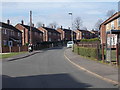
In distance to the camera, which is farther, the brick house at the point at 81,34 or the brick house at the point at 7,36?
the brick house at the point at 81,34

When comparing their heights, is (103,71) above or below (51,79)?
above

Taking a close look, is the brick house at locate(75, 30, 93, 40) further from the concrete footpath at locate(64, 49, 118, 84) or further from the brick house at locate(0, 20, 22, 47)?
the concrete footpath at locate(64, 49, 118, 84)

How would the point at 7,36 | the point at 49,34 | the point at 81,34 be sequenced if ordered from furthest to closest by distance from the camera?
the point at 81,34
the point at 49,34
the point at 7,36

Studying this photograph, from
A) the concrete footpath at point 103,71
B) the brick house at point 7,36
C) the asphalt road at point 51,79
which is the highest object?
the brick house at point 7,36

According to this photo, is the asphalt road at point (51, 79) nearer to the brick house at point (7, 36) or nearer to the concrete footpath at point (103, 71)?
the concrete footpath at point (103, 71)

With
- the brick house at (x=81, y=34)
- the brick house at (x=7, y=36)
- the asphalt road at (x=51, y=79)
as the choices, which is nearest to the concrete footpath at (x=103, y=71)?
the asphalt road at (x=51, y=79)

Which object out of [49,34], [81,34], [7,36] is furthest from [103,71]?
[81,34]

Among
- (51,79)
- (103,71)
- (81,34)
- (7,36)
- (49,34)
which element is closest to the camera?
(51,79)

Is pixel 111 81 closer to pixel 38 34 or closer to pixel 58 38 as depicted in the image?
pixel 38 34

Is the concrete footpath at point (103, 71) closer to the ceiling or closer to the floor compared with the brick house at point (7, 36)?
closer to the floor

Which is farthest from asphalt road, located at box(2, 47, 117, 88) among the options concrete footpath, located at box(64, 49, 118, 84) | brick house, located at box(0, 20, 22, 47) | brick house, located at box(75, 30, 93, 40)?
brick house, located at box(75, 30, 93, 40)

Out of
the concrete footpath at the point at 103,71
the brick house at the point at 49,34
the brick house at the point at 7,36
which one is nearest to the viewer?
the concrete footpath at the point at 103,71

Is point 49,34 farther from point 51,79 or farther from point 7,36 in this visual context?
point 51,79

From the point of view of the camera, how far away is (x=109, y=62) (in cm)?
1717
